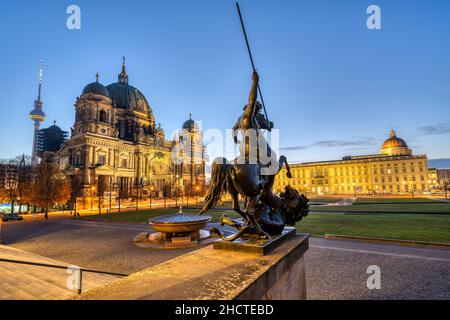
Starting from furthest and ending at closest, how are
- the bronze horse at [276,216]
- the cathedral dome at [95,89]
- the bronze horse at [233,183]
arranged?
the cathedral dome at [95,89] → the bronze horse at [276,216] → the bronze horse at [233,183]

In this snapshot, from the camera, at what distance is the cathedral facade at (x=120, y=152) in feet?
192

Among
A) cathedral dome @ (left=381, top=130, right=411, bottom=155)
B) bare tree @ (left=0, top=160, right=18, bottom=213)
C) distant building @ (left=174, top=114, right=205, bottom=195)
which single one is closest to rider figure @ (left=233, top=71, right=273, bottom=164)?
bare tree @ (left=0, top=160, right=18, bottom=213)

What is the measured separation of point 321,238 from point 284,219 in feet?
34.0

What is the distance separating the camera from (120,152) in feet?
229

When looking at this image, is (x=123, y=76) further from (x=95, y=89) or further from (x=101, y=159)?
(x=101, y=159)

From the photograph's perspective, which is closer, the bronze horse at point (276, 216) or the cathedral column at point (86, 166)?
the bronze horse at point (276, 216)

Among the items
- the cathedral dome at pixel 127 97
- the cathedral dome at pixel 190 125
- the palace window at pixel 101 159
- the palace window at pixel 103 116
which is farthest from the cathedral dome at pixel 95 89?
the cathedral dome at pixel 190 125

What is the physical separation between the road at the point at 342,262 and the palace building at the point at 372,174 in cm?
9069

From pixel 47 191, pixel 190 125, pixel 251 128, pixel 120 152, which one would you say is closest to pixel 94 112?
pixel 120 152

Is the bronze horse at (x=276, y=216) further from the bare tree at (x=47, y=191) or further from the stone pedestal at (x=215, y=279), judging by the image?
the bare tree at (x=47, y=191)
